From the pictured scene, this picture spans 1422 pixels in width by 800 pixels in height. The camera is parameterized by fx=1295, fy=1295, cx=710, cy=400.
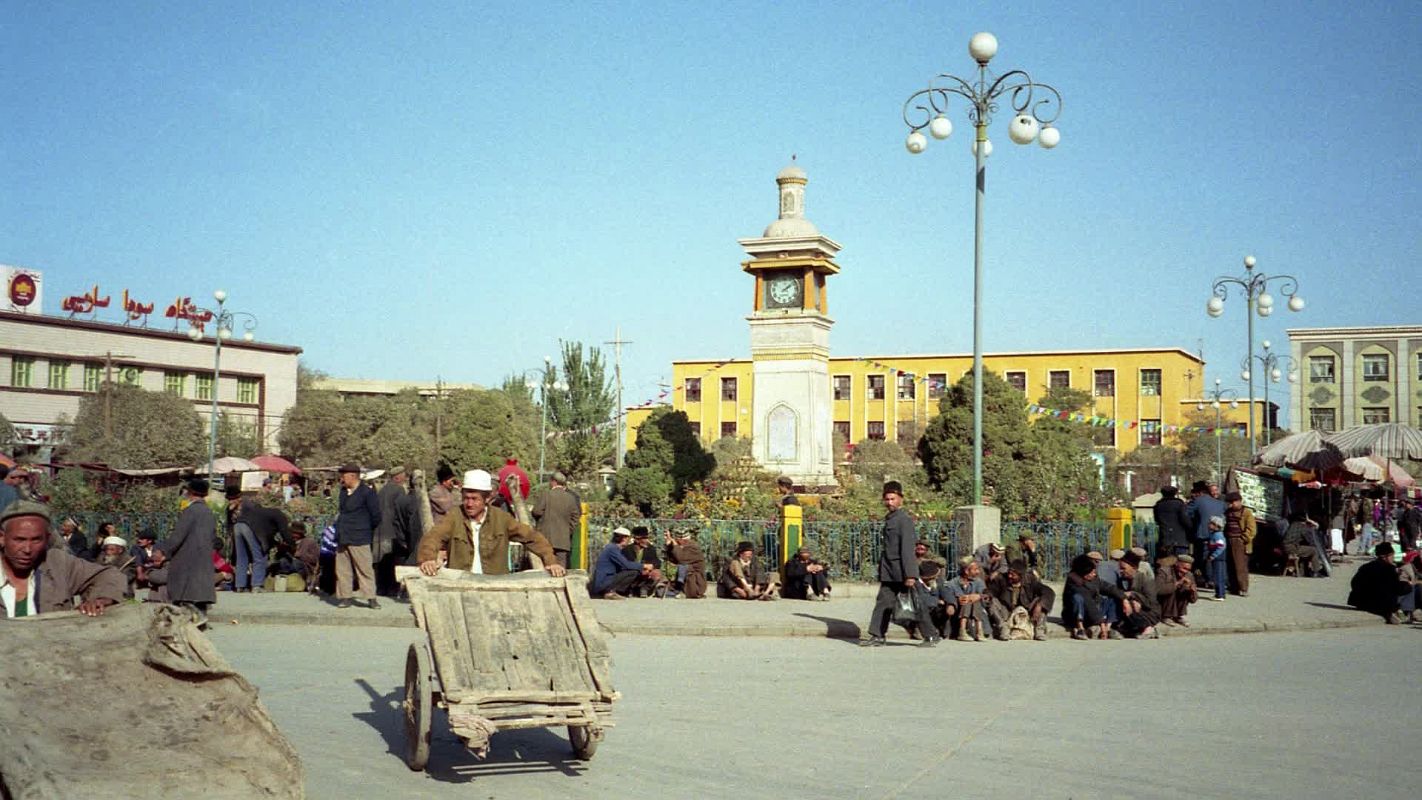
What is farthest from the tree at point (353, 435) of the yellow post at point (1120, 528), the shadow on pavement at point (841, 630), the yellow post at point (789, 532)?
the shadow on pavement at point (841, 630)

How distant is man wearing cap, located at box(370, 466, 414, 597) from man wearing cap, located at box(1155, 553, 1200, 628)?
A: 9582mm

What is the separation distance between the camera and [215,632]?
47.8 feet

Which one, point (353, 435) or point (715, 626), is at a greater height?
point (353, 435)

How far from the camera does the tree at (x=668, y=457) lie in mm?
30422

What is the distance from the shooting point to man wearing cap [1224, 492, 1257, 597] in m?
19.4

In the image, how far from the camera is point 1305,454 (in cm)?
2703

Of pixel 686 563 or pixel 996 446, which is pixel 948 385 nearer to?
pixel 996 446

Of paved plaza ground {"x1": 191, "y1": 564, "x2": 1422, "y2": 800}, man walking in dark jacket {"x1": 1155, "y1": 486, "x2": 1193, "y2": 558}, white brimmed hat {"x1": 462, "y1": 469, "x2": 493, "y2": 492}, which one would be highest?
white brimmed hat {"x1": 462, "y1": 469, "x2": 493, "y2": 492}

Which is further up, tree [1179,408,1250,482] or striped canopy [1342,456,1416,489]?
tree [1179,408,1250,482]

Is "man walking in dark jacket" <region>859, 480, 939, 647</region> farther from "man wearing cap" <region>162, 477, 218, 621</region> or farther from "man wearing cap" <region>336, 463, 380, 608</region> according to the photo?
"man wearing cap" <region>162, 477, 218, 621</region>

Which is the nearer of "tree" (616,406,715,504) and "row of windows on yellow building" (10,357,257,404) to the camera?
"tree" (616,406,715,504)

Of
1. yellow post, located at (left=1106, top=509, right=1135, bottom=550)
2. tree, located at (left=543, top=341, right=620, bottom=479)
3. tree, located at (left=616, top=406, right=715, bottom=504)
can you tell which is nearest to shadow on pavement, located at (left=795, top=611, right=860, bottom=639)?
yellow post, located at (left=1106, top=509, right=1135, bottom=550)

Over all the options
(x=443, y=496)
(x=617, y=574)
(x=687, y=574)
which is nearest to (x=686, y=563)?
(x=687, y=574)

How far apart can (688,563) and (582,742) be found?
1104 cm
